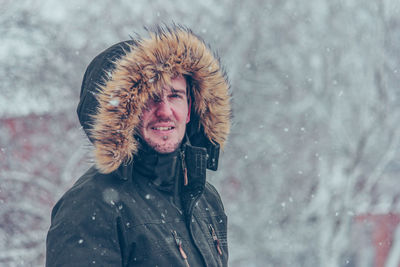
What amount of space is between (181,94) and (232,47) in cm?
688

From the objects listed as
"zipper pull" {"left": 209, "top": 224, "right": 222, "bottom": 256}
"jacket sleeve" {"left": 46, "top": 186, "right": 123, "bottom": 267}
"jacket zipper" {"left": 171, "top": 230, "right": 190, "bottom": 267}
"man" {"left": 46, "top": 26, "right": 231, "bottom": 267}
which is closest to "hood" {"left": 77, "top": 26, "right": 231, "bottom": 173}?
"man" {"left": 46, "top": 26, "right": 231, "bottom": 267}

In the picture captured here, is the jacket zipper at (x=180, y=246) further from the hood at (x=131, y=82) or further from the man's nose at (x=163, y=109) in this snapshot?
the man's nose at (x=163, y=109)

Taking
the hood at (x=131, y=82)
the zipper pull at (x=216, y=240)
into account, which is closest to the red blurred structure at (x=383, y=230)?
the zipper pull at (x=216, y=240)

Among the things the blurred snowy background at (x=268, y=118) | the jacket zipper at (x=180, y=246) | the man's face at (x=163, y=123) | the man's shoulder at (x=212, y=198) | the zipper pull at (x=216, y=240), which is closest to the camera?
the jacket zipper at (x=180, y=246)

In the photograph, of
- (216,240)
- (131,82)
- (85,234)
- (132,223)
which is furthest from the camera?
(216,240)

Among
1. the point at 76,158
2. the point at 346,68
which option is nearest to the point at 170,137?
the point at 76,158

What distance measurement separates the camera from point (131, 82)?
A: 1.76 m

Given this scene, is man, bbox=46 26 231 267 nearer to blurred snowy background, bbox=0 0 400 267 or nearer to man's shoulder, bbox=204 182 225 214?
man's shoulder, bbox=204 182 225 214

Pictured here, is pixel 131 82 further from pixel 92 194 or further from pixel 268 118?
pixel 268 118

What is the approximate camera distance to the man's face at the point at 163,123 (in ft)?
5.98

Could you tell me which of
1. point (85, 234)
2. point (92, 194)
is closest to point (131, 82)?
point (92, 194)

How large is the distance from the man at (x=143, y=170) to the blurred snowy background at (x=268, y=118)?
6.10 metres

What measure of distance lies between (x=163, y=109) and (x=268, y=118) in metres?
6.69

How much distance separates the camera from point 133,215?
164 cm
